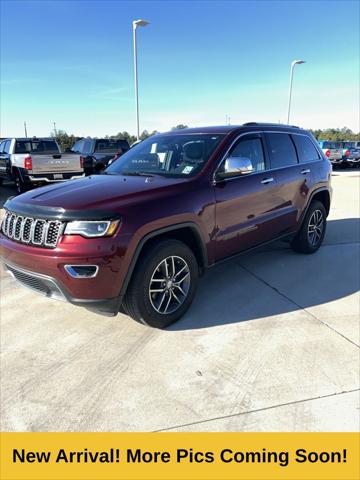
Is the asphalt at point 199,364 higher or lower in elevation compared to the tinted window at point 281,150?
lower

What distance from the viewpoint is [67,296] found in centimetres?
278

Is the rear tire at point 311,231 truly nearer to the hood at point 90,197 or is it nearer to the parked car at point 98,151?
the hood at point 90,197

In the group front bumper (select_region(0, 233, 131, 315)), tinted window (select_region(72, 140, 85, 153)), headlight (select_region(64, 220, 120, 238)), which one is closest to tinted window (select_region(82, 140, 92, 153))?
tinted window (select_region(72, 140, 85, 153))

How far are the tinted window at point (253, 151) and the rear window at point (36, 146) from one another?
10033 millimetres

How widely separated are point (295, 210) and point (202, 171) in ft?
6.30

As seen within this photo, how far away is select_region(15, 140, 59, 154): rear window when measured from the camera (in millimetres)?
12120

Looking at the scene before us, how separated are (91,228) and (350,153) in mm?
23175

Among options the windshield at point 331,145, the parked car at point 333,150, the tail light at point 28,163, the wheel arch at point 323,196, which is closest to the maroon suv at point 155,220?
the wheel arch at point 323,196

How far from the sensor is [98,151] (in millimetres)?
13750

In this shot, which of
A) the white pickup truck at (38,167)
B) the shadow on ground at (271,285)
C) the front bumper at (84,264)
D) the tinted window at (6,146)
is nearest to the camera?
the front bumper at (84,264)

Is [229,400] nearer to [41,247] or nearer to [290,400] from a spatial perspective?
[290,400]

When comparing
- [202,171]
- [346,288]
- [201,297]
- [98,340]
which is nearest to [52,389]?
[98,340]

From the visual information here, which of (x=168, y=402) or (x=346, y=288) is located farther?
(x=346, y=288)

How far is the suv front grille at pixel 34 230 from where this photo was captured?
2736 mm
